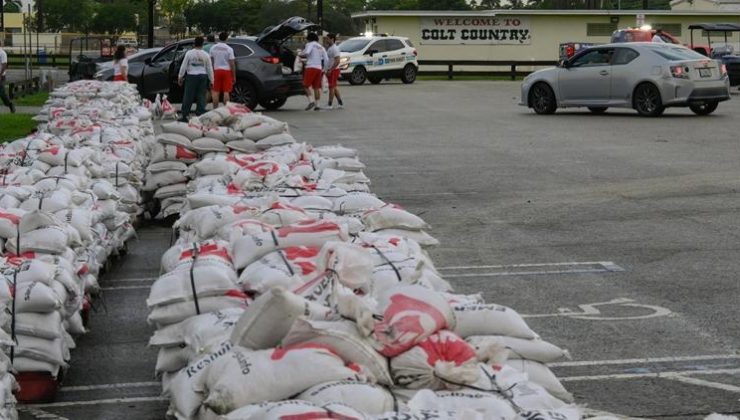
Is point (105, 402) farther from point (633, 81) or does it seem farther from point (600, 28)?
point (600, 28)

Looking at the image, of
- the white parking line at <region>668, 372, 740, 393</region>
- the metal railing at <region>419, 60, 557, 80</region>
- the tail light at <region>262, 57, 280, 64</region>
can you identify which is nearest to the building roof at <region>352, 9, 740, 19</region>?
the metal railing at <region>419, 60, 557, 80</region>

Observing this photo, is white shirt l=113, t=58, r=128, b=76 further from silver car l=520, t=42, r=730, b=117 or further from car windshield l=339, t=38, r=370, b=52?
car windshield l=339, t=38, r=370, b=52

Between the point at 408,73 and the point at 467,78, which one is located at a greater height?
the point at 408,73

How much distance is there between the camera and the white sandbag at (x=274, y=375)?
16.4ft

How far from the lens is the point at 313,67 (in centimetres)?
3095

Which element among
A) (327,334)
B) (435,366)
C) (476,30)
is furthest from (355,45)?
(435,366)

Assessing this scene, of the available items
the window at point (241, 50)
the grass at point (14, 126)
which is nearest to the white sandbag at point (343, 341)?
the grass at point (14, 126)

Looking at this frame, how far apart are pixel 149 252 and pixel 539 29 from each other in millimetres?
52521

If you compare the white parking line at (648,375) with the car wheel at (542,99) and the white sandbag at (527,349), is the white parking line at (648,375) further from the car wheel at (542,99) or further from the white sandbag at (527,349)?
the car wheel at (542,99)

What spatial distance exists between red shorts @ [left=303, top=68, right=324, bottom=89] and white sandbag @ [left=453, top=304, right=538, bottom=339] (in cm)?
2520

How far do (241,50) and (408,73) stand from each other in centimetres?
1816

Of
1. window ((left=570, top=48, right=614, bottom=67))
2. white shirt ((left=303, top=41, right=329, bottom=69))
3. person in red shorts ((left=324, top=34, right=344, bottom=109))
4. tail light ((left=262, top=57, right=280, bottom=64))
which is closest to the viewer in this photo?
window ((left=570, top=48, right=614, bottom=67))

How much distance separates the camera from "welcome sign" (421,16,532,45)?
62969 mm

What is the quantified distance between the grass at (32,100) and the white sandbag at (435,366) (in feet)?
97.4
